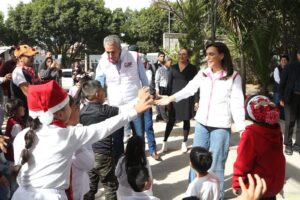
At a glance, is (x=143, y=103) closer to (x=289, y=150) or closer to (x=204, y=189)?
(x=204, y=189)

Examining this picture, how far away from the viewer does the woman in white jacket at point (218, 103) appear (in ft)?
13.6

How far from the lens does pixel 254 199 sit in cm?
186

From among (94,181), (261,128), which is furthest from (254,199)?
(94,181)

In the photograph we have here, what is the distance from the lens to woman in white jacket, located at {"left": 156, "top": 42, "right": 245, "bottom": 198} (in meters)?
4.15

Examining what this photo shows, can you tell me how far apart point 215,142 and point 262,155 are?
116 cm

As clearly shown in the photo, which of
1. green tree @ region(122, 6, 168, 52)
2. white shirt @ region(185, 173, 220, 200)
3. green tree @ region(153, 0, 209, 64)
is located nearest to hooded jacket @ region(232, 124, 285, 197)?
white shirt @ region(185, 173, 220, 200)

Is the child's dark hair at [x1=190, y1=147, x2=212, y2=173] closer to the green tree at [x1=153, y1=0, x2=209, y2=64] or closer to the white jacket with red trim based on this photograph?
the white jacket with red trim

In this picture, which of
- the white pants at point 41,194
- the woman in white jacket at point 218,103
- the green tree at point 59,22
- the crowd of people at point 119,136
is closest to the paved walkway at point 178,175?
the crowd of people at point 119,136

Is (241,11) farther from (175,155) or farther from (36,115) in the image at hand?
(36,115)

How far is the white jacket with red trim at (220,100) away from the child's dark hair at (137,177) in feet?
4.11

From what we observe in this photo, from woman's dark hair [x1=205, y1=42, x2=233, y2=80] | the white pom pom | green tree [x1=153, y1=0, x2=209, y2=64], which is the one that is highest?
green tree [x1=153, y1=0, x2=209, y2=64]

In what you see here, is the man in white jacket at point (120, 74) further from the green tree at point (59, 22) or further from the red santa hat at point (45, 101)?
the green tree at point (59, 22)

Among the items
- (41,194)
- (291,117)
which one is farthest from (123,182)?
(291,117)

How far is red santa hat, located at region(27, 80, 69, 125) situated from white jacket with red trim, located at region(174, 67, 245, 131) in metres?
2.02
